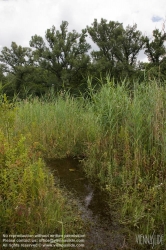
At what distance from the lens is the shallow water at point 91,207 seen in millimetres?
1992

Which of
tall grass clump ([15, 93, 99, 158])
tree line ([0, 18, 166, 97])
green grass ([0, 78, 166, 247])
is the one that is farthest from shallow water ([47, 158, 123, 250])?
tree line ([0, 18, 166, 97])

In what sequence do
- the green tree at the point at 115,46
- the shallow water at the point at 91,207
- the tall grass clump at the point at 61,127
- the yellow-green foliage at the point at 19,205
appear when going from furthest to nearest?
the green tree at the point at 115,46 → the tall grass clump at the point at 61,127 → the shallow water at the point at 91,207 → the yellow-green foliage at the point at 19,205

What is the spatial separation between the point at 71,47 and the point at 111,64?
695 cm

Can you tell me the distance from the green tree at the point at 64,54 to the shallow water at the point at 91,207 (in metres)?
25.9

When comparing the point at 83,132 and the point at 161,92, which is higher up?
the point at 161,92

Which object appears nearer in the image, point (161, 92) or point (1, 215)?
point (1, 215)

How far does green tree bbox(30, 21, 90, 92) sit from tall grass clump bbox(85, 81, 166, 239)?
26042mm

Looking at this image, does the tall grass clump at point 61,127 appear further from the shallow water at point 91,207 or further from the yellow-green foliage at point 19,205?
the yellow-green foliage at point 19,205

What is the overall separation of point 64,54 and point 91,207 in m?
30.7

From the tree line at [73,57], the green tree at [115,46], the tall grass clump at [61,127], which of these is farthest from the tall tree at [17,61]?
the tall grass clump at [61,127]

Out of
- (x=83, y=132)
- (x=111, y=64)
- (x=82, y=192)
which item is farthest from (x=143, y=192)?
(x=111, y=64)

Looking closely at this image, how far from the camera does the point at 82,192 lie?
9.84 feet

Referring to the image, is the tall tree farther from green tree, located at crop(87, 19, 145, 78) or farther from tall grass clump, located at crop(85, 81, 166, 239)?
tall grass clump, located at crop(85, 81, 166, 239)

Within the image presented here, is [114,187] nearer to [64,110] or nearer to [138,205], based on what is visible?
[138,205]
